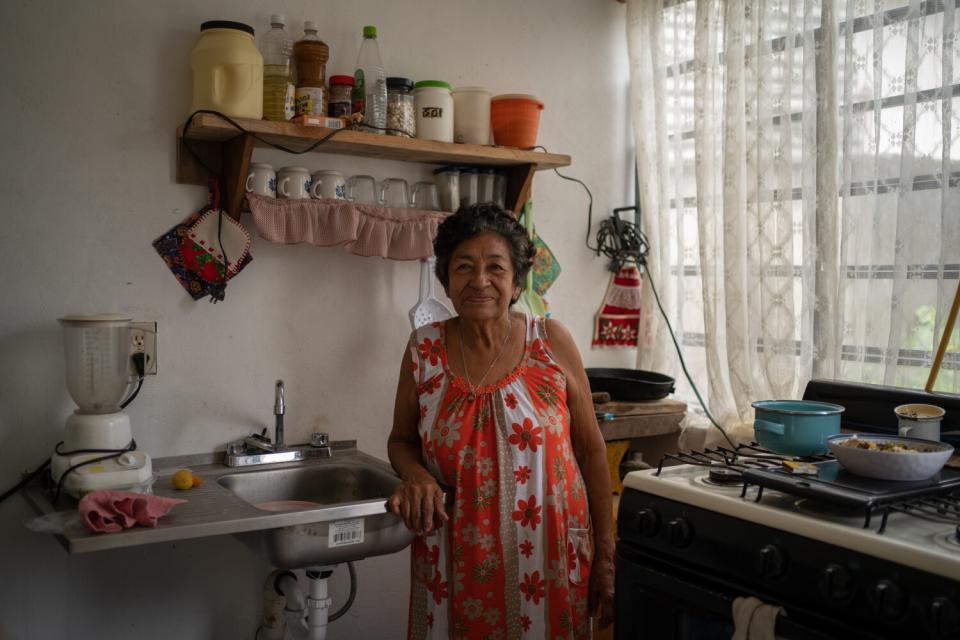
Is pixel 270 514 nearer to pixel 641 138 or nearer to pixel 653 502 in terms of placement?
pixel 653 502

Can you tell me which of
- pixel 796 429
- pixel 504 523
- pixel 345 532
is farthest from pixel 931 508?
pixel 345 532

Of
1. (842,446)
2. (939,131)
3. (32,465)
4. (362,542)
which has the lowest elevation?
(362,542)

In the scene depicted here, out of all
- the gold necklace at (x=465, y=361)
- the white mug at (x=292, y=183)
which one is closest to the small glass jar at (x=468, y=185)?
the white mug at (x=292, y=183)

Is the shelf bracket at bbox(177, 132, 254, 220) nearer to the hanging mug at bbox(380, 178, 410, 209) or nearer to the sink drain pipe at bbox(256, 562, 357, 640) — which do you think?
the hanging mug at bbox(380, 178, 410, 209)

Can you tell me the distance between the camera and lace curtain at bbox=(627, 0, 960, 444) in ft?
7.39

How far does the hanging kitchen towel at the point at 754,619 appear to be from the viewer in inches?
53.8

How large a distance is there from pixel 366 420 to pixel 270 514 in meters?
0.84

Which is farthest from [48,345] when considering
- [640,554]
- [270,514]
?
[640,554]

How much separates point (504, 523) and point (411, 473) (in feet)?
0.81

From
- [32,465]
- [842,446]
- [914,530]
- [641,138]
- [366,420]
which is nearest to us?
[914,530]

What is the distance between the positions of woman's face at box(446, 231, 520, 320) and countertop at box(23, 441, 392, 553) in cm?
52

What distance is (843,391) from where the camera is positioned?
78.7 inches

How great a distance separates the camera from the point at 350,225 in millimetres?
2404

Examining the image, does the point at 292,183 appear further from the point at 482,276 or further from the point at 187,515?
the point at 187,515
